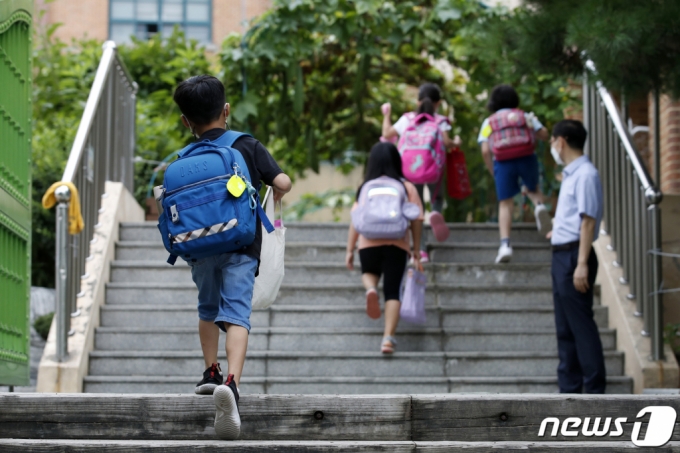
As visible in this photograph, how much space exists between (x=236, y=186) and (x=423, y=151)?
407 centimetres

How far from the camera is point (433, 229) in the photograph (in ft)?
25.5

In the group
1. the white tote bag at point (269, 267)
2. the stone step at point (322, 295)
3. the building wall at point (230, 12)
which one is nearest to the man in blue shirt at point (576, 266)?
the stone step at point (322, 295)

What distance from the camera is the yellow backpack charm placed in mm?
3828

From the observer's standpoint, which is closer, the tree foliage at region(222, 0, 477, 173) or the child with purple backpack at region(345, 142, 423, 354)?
the child with purple backpack at region(345, 142, 423, 354)

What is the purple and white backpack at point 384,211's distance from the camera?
664 centimetres

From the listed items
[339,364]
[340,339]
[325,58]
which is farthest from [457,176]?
[325,58]

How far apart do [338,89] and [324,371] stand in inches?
218

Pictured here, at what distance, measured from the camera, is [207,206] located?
3.84 m

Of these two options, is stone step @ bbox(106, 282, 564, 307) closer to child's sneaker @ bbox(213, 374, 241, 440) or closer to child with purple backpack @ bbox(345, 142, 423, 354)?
child with purple backpack @ bbox(345, 142, 423, 354)

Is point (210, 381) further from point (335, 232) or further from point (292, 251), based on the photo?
point (335, 232)

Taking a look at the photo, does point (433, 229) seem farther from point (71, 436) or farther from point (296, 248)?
point (71, 436)

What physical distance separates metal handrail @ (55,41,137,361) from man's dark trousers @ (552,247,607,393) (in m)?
3.01

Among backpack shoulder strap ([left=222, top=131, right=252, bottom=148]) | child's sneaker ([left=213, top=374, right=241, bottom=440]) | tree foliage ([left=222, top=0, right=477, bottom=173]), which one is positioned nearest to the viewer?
child's sneaker ([left=213, top=374, right=241, bottom=440])

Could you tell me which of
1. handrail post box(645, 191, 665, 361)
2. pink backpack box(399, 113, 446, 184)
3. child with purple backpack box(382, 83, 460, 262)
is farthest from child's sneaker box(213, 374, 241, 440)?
pink backpack box(399, 113, 446, 184)
